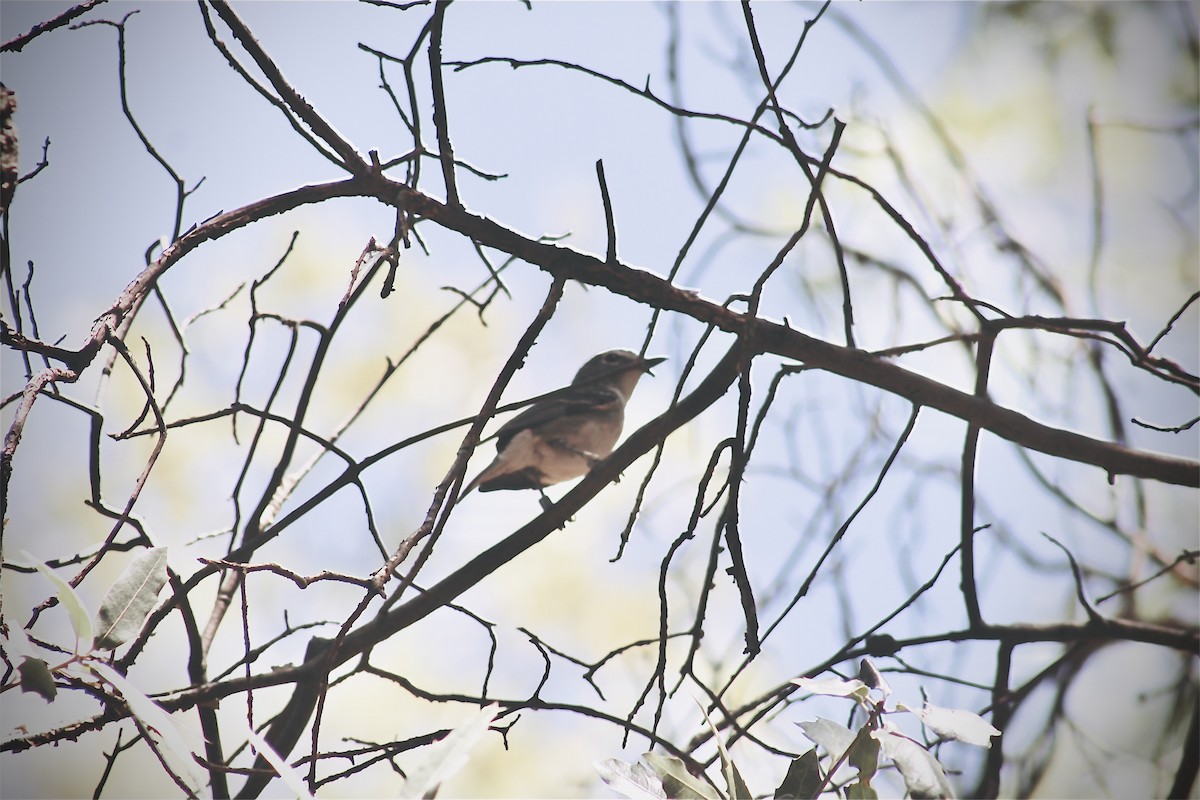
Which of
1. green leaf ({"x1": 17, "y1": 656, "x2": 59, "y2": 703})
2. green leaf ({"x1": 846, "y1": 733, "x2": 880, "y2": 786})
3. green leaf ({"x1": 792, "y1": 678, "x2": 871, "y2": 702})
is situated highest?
green leaf ({"x1": 792, "y1": 678, "x2": 871, "y2": 702})

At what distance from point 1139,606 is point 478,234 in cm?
287

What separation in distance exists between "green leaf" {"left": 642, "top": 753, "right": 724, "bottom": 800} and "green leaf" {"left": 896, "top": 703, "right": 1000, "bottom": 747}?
308 millimetres

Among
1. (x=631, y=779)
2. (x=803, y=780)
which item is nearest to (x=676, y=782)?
(x=631, y=779)

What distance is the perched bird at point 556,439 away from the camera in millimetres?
4555

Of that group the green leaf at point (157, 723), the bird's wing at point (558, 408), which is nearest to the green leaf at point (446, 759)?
the green leaf at point (157, 723)

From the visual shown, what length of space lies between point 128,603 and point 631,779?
0.73 m

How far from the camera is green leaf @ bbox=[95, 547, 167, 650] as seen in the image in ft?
3.81

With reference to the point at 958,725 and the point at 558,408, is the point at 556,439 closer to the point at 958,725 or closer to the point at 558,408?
the point at 558,408

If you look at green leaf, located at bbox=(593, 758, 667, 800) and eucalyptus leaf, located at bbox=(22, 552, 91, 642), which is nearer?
eucalyptus leaf, located at bbox=(22, 552, 91, 642)

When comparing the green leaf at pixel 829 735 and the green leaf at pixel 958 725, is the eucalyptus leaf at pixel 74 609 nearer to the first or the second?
the green leaf at pixel 829 735

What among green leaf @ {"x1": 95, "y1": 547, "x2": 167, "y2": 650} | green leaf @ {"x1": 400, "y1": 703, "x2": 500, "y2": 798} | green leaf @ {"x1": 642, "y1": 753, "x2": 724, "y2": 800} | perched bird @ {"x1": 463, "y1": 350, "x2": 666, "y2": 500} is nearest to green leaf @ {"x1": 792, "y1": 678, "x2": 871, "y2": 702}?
green leaf @ {"x1": 642, "y1": 753, "x2": 724, "y2": 800}

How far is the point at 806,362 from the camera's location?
218 cm

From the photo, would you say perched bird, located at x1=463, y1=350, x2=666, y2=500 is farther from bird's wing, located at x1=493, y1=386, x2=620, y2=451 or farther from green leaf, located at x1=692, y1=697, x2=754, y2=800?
green leaf, located at x1=692, y1=697, x2=754, y2=800

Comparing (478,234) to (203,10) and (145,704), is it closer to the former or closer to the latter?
(203,10)
